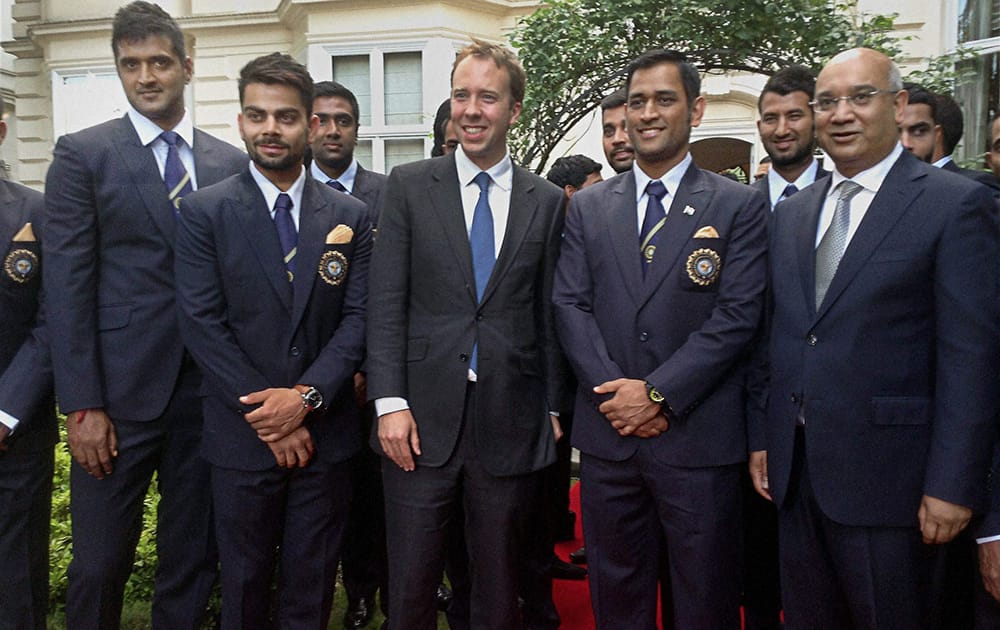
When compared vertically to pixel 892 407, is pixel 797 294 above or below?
above

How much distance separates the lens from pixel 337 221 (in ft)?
9.73

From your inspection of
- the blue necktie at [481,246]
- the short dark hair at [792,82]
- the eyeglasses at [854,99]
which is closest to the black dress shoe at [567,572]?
the blue necktie at [481,246]

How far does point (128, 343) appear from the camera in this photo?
290cm

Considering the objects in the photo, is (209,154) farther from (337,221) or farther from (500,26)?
(500,26)

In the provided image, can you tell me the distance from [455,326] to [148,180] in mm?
1238

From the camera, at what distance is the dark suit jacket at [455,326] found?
9.14ft

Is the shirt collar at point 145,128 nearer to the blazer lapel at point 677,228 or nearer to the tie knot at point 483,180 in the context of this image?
the tie knot at point 483,180

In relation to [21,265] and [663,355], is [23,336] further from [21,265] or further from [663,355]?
[663,355]

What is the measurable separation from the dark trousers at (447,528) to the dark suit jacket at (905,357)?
1.03 metres

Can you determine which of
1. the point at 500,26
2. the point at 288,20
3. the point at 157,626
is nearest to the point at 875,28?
the point at 157,626

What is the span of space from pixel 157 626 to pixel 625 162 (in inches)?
123

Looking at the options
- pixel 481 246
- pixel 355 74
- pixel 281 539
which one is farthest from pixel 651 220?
pixel 355 74

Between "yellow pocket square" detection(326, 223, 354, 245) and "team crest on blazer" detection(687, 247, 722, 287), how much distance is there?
4.00ft

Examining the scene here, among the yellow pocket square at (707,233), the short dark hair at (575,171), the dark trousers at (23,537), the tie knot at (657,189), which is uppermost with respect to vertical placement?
the short dark hair at (575,171)
